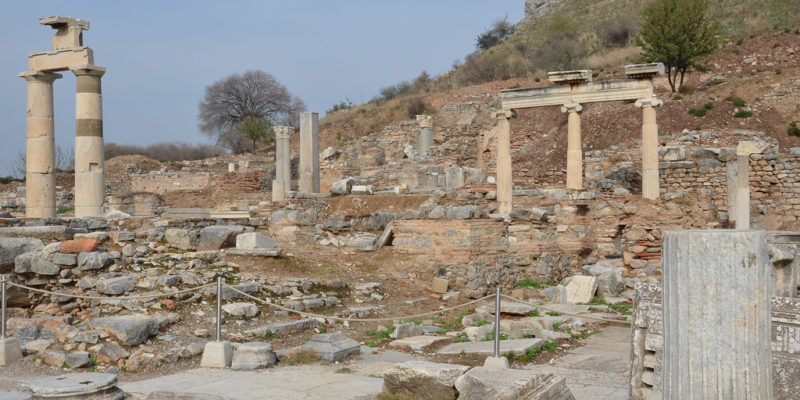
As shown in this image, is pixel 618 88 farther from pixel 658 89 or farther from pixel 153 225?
pixel 658 89

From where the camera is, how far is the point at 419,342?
9070 mm

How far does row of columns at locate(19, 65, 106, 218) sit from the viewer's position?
17.2 m

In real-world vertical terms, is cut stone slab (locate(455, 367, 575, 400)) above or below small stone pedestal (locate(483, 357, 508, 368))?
above

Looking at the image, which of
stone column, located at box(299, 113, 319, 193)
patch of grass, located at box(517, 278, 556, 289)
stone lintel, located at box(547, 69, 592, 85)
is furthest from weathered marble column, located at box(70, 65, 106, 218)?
stone column, located at box(299, 113, 319, 193)

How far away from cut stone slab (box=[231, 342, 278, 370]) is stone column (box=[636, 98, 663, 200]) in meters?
14.0

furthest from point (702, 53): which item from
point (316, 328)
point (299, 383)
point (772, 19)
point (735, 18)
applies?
point (299, 383)

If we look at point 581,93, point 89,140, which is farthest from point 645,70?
point 89,140

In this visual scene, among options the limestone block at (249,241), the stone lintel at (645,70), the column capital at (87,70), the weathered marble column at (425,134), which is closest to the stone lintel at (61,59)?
the column capital at (87,70)

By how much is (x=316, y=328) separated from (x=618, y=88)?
12.7 m

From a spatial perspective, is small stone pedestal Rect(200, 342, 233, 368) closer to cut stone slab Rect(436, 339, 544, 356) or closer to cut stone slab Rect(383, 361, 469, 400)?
cut stone slab Rect(383, 361, 469, 400)

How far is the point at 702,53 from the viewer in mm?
34500

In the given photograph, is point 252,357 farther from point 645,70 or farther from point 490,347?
point 645,70

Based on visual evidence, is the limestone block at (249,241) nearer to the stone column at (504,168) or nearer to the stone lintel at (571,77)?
the stone column at (504,168)

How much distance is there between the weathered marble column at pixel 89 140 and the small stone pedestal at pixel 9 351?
9.52 meters
